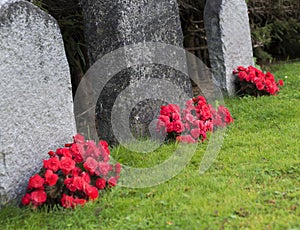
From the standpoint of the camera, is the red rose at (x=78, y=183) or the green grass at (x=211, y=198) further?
the red rose at (x=78, y=183)

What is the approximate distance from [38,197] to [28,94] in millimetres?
781

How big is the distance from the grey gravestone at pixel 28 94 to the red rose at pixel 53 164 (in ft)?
0.63

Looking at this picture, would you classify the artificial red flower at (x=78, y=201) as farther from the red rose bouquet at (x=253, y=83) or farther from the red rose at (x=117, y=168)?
the red rose bouquet at (x=253, y=83)

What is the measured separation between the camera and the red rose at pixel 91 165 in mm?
3746

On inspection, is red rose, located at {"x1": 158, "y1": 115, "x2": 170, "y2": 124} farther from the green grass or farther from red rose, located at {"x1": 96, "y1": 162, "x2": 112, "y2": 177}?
red rose, located at {"x1": 96, "y1": 162, "x2": 112, "y2": 177}

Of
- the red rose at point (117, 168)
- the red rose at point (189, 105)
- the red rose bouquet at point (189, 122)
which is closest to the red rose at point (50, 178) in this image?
the red rose at point (117, 168)

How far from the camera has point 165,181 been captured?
12.8 ft

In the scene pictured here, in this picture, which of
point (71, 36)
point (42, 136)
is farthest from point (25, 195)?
point (71, 36)

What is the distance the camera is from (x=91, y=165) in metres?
3.75

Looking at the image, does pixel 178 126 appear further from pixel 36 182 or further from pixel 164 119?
→ pixel 36 182

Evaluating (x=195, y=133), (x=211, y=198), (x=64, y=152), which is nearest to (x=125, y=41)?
(x=195, y=133)

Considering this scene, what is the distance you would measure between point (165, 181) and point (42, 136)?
1005 millimetres

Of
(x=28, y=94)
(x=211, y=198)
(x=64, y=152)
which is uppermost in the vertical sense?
(x=28, y=94)

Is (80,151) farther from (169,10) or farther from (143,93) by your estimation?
(169,10)
